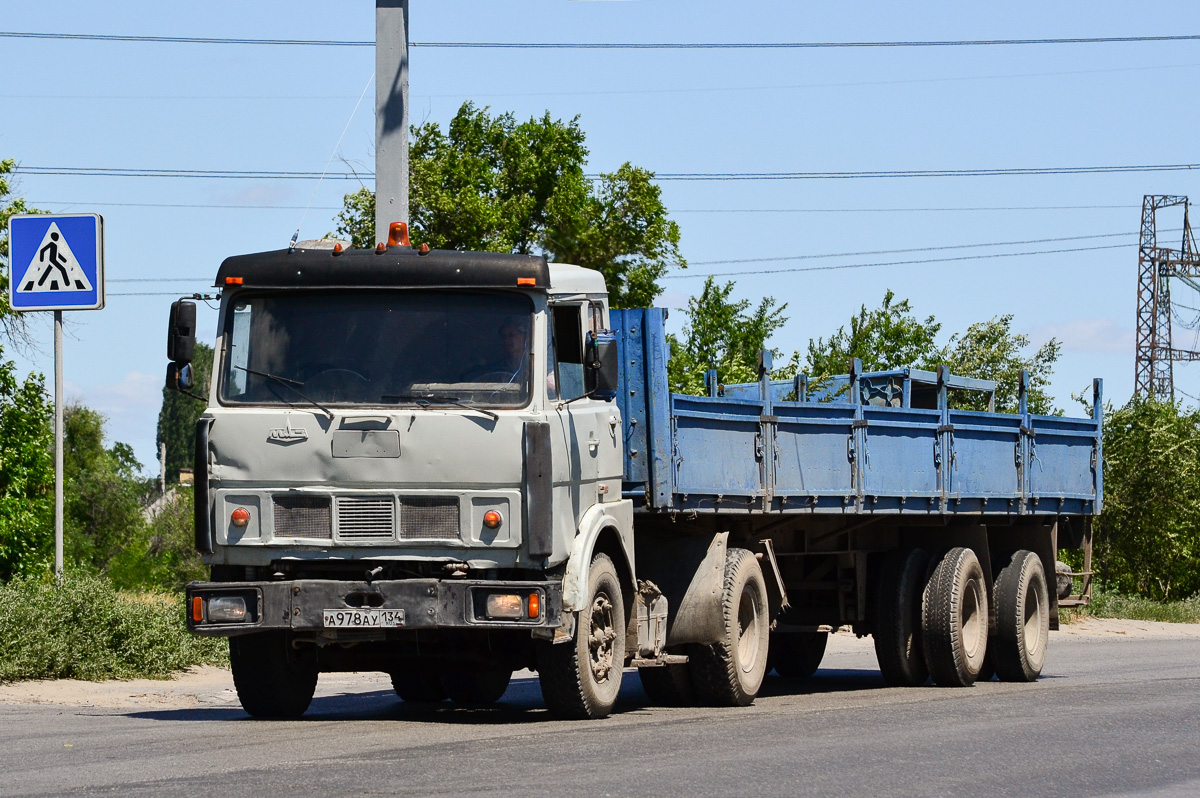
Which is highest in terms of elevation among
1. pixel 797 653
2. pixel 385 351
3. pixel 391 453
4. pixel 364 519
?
pixel 385 351

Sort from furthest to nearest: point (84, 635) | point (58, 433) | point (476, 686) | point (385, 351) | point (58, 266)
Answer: point (84, 635) < point (58, 266) < point (58, 433) < point (476, 686) < point (385, 351)

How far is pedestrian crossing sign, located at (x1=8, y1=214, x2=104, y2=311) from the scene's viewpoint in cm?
1279

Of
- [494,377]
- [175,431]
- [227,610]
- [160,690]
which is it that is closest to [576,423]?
[494,377]

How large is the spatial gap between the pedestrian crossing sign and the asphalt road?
3.26 metres

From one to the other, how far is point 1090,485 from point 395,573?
1050 centimetres

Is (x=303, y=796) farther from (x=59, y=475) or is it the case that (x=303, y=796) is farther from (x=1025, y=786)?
(x=59, y=475)

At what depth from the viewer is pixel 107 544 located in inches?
2662

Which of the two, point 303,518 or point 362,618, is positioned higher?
point 303,518

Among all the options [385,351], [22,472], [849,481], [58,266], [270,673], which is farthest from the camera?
[22,472]

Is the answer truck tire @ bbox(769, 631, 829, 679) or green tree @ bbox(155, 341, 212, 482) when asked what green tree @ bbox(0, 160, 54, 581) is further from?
green tree @ bbox(155, 341, 212, 482)

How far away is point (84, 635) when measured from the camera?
13453mm

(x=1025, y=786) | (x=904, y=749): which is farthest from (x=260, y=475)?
(x=1025, y=786)

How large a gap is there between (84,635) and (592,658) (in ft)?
16.9

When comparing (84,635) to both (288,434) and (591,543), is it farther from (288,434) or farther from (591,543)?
(591,543)
